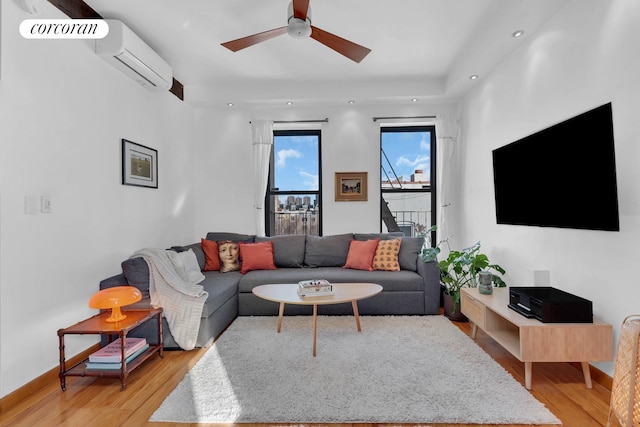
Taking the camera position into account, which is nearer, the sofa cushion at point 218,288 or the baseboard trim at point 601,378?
the baseboard trim at point 601,378

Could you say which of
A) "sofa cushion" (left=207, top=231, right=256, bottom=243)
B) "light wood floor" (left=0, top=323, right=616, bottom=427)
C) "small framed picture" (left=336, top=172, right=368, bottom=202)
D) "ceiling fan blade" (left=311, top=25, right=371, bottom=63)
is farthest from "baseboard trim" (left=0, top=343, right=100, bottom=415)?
"small framed picture" (left=336, top=172, right=368, bottom=202)

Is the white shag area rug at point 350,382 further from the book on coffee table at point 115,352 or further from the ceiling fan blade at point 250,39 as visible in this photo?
the ceiling fan blade at point 250,39

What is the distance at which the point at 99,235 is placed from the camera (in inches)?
109

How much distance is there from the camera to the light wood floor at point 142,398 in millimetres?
1813

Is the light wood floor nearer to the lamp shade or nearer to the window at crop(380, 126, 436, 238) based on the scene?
the lamp shade

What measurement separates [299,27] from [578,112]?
6.64 ft

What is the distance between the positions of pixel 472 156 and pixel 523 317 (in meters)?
2.41

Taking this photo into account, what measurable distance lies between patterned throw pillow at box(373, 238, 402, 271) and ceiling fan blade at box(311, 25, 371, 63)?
2010mm

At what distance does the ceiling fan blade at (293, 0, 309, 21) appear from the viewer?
220 cm

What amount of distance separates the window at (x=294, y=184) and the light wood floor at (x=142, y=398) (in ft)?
9.13

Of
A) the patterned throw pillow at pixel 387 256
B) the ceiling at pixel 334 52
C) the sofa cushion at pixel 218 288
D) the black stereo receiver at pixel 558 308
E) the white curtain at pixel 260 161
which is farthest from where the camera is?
the white curtain at pixel 260 161

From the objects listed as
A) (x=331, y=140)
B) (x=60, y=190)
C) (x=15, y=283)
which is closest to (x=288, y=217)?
(x=331, y=140)

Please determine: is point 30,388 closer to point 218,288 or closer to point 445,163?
point 218,288

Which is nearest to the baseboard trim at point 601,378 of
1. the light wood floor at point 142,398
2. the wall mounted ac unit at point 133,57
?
the light wood floor at point 142,398
